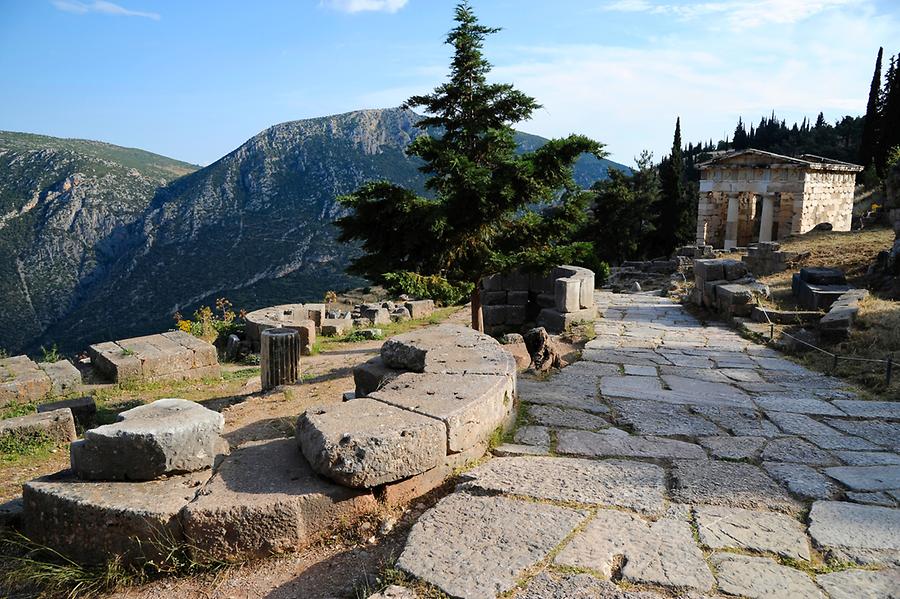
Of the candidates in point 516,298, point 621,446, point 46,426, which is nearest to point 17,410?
point 46,426

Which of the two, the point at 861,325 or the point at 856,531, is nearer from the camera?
the point at 856,531

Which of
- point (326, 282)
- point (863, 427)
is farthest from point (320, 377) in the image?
point (326, 282)

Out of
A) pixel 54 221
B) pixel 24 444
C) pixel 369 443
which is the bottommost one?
pixel 24 444

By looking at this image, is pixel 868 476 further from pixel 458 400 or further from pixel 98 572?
pixel 98 572

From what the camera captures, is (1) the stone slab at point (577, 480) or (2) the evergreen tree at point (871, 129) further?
(2) the evergreen tree at point (871, 129)

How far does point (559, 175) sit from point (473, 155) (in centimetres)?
168

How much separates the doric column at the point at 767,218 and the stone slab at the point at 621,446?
2418 cm

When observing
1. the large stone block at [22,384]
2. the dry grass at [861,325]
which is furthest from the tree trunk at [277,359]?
the dry grass at [861,325]

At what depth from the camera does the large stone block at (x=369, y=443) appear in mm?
3057

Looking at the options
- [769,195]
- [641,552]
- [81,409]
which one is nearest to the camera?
[641,552]

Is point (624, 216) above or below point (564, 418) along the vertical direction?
above

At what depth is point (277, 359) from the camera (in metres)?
8.48

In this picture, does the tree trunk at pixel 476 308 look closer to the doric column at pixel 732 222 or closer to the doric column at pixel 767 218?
the doric column at pixel 767 218

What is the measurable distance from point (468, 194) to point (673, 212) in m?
30.3
